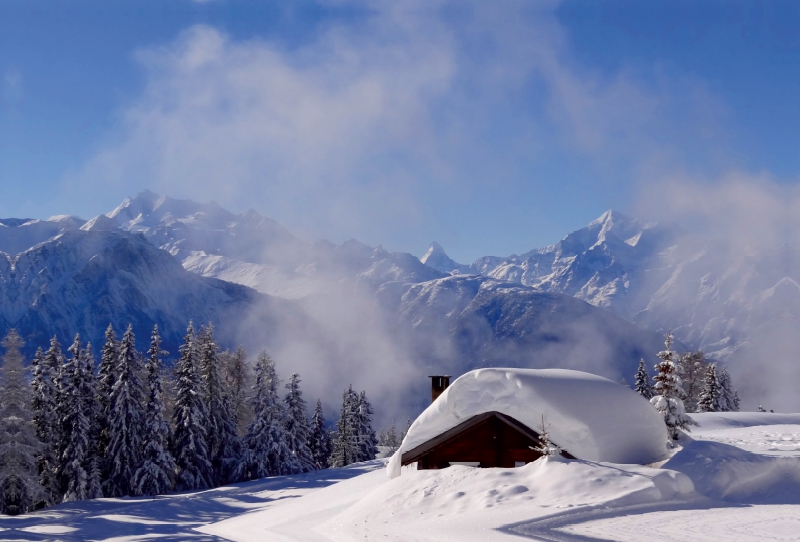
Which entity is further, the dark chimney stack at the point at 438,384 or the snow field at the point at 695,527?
the dark chimney stack at the point at 438,384

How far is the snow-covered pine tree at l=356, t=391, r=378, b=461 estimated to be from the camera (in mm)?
62819

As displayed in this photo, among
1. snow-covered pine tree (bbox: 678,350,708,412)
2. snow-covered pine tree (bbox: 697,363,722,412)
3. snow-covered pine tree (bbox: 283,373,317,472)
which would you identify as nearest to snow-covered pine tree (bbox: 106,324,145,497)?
snow-covered pine tree (bbox: 283,373,317,472)

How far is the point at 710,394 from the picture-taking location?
207 feet

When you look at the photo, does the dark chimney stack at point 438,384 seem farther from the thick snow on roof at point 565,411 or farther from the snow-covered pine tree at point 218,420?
the snow-covered pine tree at point 218,420

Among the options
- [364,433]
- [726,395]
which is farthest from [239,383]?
[726,395]

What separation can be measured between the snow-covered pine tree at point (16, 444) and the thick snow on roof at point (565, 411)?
23.9 metres

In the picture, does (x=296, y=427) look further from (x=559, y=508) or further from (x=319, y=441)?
(x=559, y=508)

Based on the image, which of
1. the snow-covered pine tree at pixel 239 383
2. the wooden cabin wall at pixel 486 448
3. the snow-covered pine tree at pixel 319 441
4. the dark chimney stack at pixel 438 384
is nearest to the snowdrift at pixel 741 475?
the wooden cabin wall at pixel 486 448

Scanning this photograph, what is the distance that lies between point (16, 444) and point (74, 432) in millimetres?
6099

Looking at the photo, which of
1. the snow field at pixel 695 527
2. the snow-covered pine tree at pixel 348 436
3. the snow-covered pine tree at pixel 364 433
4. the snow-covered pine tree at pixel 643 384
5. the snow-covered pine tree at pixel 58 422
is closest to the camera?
the snow field at pixel 695 527

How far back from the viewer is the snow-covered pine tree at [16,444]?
3347cm

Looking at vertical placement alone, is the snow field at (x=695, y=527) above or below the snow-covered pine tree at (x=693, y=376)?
below

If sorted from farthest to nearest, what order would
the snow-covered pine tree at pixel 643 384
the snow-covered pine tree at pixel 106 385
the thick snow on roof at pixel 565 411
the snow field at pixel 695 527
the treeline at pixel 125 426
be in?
the snow-covered pine tree at pixel 643 384
the snow-covered pine tree at pixel 106 385
the treeline at pixel 125 426
the thick snow on roof at pixel 565 411
the snow field at pixel 695 527

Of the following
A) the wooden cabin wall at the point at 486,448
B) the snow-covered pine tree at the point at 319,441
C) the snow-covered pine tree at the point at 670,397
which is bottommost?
the snow-covered pine tree at the point at 319,441
